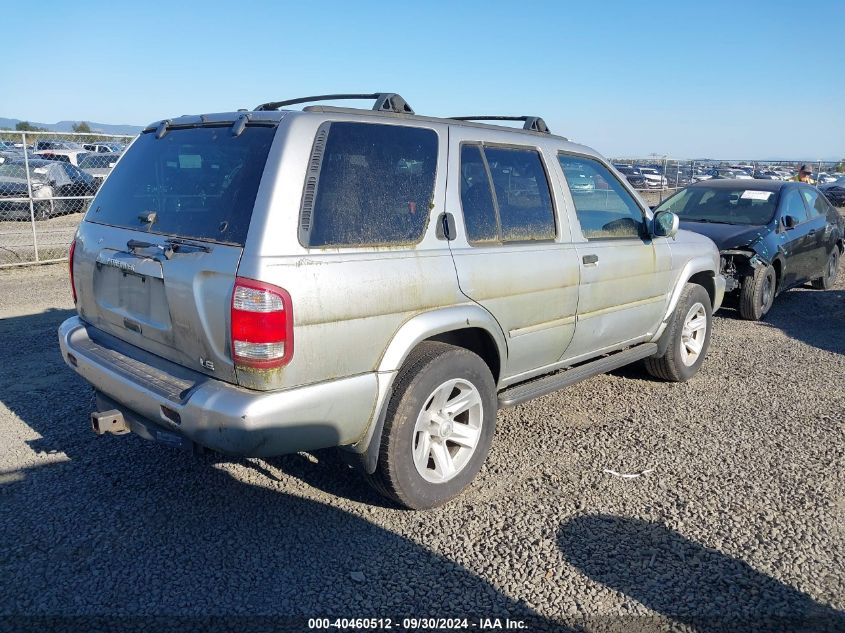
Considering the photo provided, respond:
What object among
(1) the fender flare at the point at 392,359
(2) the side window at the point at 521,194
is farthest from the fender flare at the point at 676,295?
(1) the fender flare at the point at 392,359

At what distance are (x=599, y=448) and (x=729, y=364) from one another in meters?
2.67

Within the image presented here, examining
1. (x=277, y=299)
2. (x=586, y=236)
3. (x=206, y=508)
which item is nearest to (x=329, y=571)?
(x=206, y=508)

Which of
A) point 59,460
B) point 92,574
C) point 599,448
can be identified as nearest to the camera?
point 92,574

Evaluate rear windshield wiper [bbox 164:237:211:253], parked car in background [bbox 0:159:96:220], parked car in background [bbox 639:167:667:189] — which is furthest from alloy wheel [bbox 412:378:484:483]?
parked car in background [bbox 639:167:667:189]

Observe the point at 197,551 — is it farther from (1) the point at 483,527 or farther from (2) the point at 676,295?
(2) the point at 676,295

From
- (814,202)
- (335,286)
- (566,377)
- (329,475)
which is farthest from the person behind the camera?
(814,202)

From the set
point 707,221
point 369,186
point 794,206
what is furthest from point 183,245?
point 794,206

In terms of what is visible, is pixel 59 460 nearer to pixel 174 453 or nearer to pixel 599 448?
pixel 174 453

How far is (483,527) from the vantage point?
3422 millimetres

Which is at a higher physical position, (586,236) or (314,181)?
(314,181)

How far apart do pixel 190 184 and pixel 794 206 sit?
8489 mm

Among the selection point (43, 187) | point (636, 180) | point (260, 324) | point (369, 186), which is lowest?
point (260, 324)

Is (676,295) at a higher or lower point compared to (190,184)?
lower

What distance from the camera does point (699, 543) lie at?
130 inches
